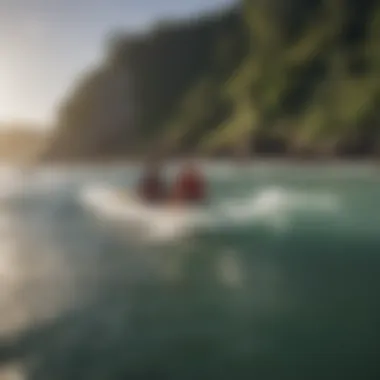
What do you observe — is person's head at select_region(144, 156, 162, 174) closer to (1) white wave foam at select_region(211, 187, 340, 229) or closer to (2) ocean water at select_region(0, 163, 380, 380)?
(2) ocean water at select_region(0, 163, 380, 380)

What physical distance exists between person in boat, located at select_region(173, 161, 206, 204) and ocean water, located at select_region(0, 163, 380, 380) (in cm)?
2

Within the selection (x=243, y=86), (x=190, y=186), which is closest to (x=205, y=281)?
(x=190, y=186)

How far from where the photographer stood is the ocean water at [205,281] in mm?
983

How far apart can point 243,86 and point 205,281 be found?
0.39 metres

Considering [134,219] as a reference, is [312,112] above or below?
above

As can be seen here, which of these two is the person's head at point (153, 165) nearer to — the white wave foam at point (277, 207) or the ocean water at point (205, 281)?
the ocean water at point (205, 281)

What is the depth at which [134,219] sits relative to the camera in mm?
1085

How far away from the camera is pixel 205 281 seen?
3.41ft

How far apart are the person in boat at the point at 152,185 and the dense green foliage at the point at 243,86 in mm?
47

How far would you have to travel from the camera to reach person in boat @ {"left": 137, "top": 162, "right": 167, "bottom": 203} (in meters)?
1.09

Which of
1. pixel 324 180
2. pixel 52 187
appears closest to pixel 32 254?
pixel 52 187

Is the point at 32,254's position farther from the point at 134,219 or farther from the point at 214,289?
the point at 214,289

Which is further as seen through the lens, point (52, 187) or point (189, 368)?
point (52, 187)

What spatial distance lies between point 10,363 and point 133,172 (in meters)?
0.41
